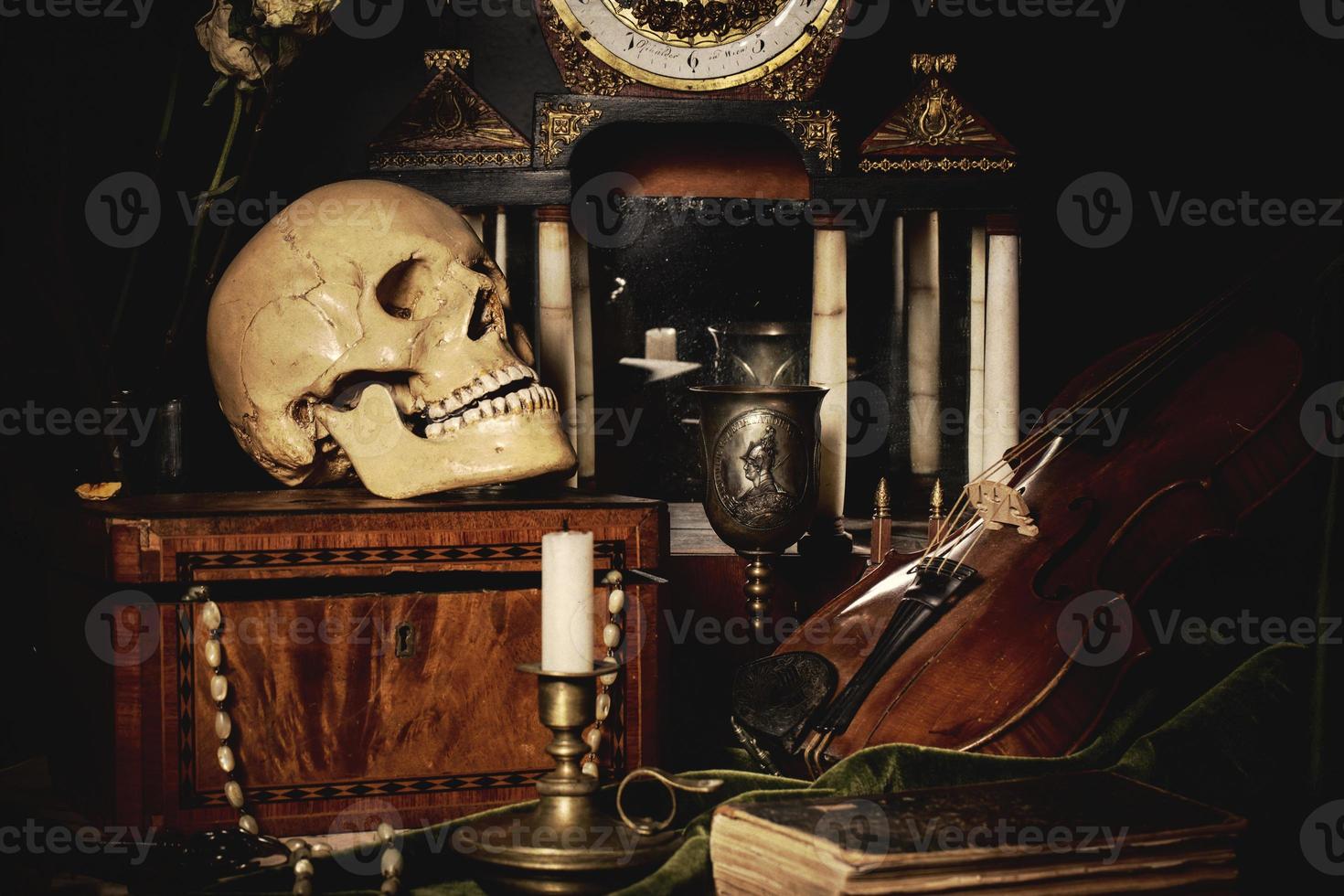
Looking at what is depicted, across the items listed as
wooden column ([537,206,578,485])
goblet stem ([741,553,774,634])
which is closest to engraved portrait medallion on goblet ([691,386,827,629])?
goblet stem ([741,553,774,634])

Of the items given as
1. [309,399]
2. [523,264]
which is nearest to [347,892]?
[309,399]

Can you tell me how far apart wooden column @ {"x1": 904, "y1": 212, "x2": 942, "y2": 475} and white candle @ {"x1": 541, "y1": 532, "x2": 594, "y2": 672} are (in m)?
1.48

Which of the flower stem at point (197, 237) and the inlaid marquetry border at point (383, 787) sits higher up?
the flower stem at point (197, 237)

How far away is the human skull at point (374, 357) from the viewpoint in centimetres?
212

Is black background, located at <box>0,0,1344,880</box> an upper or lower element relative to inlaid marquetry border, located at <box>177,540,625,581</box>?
upper

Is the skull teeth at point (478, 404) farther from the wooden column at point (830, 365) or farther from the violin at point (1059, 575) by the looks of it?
the wooden column at point (830, 365)

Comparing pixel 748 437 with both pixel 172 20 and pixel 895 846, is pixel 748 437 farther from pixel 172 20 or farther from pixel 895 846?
pixel 172 20

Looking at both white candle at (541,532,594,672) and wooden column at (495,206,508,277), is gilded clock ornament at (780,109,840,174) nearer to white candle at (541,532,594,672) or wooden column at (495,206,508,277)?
wooden column at (495,206,508,277)

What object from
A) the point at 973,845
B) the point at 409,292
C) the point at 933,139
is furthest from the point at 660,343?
the point at 973,845

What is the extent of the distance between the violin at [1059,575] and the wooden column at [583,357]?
0.69 meters

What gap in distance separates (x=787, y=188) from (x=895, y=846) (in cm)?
177

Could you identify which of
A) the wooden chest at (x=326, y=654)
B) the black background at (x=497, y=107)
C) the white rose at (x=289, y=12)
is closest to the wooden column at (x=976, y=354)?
the black background at (x=497, y=107)

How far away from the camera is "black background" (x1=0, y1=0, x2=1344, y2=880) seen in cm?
245

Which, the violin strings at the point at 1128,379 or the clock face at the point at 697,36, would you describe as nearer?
the violin strings at the point at 1128,379
